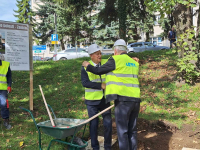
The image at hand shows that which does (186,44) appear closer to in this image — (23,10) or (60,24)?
(60,24)

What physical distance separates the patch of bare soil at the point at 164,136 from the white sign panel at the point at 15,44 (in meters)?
3.06

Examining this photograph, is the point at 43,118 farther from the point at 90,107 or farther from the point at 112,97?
the point at 112,97

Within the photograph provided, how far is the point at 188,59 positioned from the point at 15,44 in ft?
19.4

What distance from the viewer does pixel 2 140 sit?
4824 mm

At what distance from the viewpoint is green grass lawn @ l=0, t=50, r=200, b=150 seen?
532 cm

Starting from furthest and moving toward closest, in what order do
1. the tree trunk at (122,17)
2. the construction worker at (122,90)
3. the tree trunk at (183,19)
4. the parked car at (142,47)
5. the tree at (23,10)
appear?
the tree at (23,10)
the parked car at (142,47)
the tree trunk at (122,17)
the tree trunk at (183,19)
the construction worker at (122,90)

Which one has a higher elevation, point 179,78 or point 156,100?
point 179,78

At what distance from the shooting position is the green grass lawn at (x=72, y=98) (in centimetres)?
532

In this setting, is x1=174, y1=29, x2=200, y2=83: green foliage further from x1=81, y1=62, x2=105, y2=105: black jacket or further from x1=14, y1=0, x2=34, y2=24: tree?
x1=14, y1=0, x2=34, y2=24: tree

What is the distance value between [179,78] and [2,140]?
6.69m

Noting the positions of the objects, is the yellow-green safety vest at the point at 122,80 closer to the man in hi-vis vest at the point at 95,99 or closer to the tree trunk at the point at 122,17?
the man in hi-vis vest at the point at 95,99

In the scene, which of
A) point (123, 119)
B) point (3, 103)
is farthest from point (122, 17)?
point (123, 119)

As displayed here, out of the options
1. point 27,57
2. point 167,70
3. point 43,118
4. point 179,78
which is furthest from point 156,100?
point 27,57

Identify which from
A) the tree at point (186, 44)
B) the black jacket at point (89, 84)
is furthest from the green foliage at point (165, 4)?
the black jacket at point (89, 84)
